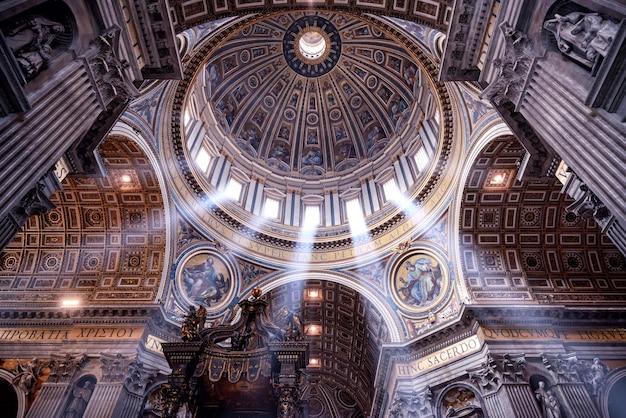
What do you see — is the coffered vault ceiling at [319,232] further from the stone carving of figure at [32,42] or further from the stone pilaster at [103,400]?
the stone carving of figure at [32,42]

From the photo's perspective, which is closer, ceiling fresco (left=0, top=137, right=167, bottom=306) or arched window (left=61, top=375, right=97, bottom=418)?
arched window (left=61, top=375, right=97, bottom=418)

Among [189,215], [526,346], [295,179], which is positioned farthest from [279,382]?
[295,179]

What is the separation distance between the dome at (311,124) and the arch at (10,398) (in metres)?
9.49

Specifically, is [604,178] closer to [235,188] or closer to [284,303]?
[284,303]

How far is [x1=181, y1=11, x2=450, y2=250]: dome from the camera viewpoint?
2014 centimetres

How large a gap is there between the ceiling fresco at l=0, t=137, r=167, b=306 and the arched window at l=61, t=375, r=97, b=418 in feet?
9.44

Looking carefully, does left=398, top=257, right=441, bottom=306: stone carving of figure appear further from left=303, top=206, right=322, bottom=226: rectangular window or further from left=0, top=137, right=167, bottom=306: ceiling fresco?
left=0, top=137, right=167, bottom=306: ceiling fresco

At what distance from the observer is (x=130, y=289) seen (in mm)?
15477

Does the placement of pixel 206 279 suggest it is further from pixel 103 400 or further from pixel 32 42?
pixel 32 42

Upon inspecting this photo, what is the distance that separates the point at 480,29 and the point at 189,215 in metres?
13.3

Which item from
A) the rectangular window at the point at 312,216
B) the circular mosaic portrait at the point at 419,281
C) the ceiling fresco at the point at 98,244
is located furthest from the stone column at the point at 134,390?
the rectangular window at the point at 312,216

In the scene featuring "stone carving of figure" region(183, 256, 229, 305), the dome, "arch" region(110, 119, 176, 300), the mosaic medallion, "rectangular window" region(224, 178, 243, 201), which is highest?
the mosaic medallion

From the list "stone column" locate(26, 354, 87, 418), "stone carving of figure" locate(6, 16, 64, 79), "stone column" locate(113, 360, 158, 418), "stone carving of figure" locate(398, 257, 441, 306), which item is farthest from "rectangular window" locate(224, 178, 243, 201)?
"stone carving of figure" locate(6, 16, 64, 79)

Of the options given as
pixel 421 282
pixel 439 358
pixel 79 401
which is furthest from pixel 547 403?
pixel 79 401
